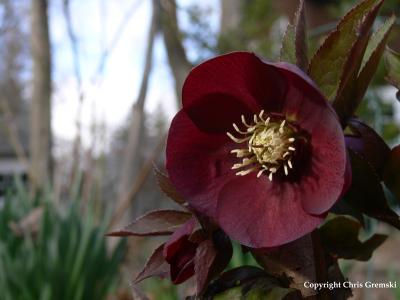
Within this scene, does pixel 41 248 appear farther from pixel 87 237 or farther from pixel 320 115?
pixel 320 115

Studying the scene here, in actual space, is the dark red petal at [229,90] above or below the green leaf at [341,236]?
above

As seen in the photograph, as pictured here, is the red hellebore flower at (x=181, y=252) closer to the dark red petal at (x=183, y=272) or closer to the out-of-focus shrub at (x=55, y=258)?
Result: the dark red petal at (x=183, y=272)

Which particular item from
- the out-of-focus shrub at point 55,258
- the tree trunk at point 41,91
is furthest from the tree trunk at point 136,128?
the tree trunk at point 41,91

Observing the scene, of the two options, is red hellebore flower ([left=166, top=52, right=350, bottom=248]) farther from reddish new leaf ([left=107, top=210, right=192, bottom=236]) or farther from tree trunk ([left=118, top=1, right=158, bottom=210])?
tree trunk ([left=118, top=1, right=158, bottom=210])

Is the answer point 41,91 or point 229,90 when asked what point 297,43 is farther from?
point 41,91

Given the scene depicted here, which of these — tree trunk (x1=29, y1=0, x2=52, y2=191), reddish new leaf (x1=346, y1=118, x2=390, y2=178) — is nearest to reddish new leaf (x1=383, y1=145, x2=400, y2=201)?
reddish new leaf (x1=346, y1=118, x2=390, y2=178)

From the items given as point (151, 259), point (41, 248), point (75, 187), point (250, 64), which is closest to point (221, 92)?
point (250, 64)
